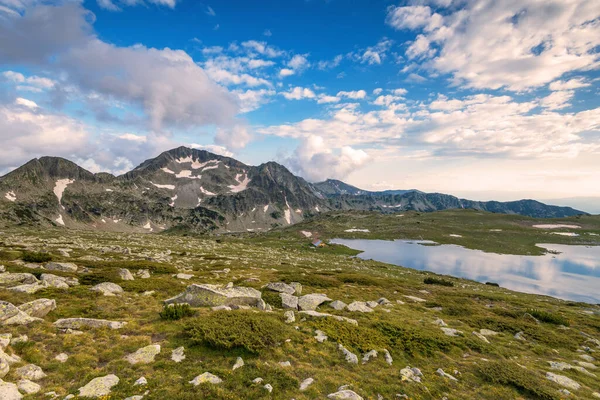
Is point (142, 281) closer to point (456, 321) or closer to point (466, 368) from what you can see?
point (466, 368)

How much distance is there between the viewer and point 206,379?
1082cm

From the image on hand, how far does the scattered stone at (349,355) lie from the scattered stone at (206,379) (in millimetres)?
6754

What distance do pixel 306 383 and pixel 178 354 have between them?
6.15 m

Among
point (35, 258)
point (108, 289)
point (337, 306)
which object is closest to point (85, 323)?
point (108, 289)

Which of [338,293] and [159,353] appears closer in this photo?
[159,353]

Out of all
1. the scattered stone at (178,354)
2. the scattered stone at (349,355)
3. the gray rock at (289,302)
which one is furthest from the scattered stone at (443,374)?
the scattered stone at (178,354)

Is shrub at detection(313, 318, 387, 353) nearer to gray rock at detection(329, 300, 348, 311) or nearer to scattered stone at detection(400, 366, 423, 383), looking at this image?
scattered stone at detection(400, 366, 423, 383)

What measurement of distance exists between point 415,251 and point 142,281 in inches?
5319

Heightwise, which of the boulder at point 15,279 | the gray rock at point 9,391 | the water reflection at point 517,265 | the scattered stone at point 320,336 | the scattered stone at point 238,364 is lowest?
the water reflection at point 517,265

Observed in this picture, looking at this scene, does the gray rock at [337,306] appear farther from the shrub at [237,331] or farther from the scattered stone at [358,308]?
the shrub at [237,331]

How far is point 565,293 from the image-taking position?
7038cm

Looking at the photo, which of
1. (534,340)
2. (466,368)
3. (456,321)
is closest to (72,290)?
(466,368)

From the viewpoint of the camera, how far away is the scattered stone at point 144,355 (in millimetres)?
11877

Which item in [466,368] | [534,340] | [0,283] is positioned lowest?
[534,340]
